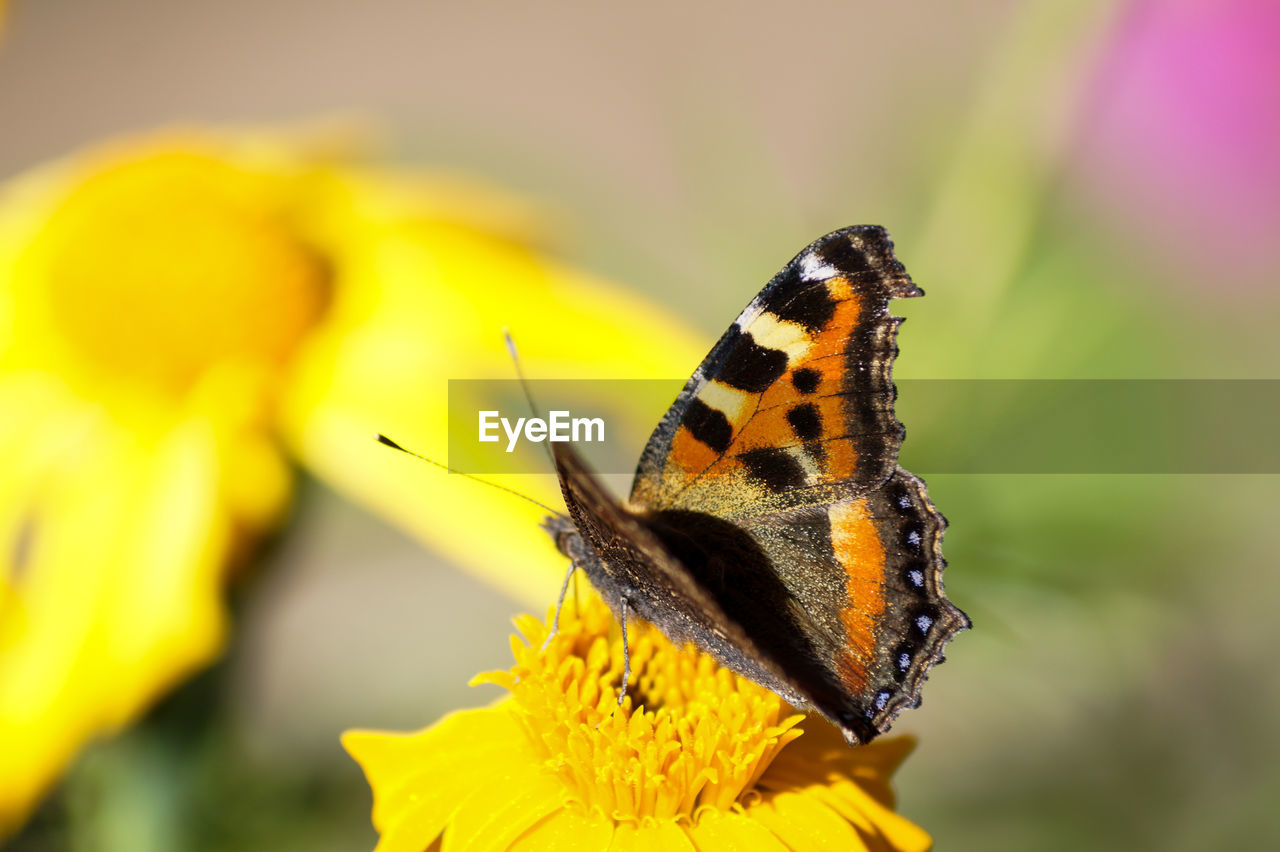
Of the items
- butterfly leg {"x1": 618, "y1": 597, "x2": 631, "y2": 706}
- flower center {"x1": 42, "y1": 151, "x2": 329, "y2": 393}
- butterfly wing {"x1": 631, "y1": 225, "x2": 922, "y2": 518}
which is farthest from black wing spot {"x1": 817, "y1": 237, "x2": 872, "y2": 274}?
flower center {"x1": 42, "y1": 151, "x2": 329, "y2": 393}

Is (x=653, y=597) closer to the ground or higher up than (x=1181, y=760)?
higher up

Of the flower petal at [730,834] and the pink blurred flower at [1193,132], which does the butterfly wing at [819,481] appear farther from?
the pink blurred flower at [1193,132]

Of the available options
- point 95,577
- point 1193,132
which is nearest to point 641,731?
point 95,577

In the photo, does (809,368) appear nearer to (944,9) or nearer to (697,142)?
(697,142)

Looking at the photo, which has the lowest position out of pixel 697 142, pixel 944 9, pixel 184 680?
pixel 184 680

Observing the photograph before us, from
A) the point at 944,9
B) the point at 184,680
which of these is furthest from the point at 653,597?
the point at 944,9

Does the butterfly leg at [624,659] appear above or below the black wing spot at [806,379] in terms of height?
below

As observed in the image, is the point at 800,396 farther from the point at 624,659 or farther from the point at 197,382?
the point at 197,382

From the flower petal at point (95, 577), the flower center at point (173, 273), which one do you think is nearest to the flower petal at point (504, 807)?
the flower petal at point (95, 577)
